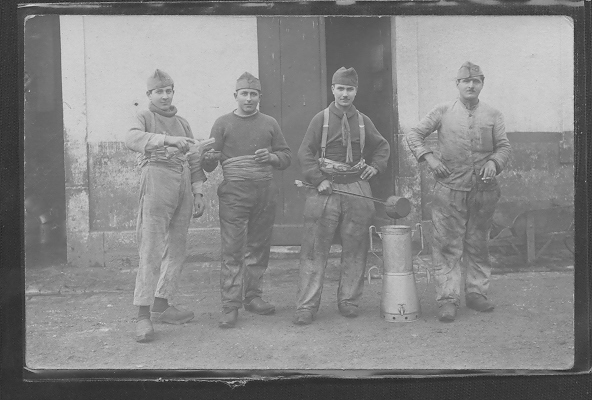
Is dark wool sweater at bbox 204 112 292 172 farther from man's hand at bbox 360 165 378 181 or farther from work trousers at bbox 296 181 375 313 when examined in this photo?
man's hand at bbox 360 165 378 181

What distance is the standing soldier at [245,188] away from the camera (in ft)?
16.0

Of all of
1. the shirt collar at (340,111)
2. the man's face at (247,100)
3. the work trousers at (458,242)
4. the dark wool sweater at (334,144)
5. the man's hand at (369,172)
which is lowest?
the work trousers at (458,242)

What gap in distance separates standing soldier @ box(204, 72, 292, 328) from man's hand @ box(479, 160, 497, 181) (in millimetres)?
1501

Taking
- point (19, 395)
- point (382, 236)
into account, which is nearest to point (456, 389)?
point (382, 236)

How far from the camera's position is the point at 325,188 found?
4.90m

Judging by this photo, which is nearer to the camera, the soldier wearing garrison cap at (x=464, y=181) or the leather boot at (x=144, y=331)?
the leather boot at (x=144, y=331)

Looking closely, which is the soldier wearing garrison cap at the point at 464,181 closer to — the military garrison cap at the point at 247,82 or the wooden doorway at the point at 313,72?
the wooden doorway at the point at 313,72

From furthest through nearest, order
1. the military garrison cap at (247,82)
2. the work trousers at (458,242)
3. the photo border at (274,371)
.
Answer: the work trousers at (458,242)
the military garrison cap at (247,82)
the photo border at (274,371)

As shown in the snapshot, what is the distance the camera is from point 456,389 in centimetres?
478

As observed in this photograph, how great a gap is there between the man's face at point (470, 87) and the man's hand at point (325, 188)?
4.05 ft

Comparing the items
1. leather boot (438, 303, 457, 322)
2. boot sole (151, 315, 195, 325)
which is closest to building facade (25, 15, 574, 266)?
boot sole (151, 315, 195, 325)

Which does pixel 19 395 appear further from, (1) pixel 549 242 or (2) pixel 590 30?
(2) pixel 590 30

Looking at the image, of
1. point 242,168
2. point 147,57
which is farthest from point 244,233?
point 147,57

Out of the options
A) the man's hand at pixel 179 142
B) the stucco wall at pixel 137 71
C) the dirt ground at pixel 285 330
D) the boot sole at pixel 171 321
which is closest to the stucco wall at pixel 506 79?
the dirt ground at pixel 285 330
